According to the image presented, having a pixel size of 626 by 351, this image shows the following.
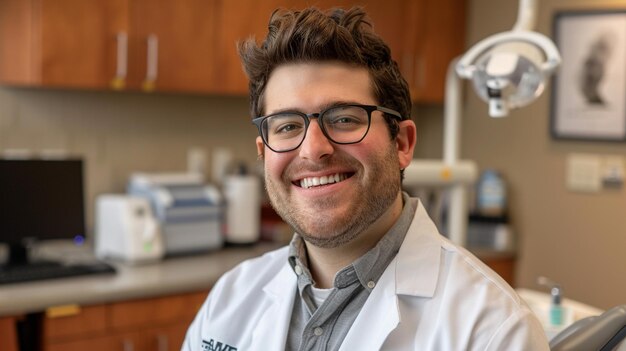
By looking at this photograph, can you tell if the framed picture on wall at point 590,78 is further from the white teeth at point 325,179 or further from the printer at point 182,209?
the white teeth at point 325,179

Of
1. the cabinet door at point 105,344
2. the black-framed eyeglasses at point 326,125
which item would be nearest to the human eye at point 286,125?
the black-framed eyeglasses at point 326,125

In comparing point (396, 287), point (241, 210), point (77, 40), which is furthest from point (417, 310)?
point (241, 210)

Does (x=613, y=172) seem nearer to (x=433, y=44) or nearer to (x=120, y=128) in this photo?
(x=433, y=44)

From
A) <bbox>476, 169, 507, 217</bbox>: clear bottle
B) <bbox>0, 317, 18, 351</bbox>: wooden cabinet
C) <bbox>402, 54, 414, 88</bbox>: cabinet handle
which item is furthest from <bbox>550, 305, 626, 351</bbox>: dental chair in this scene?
<bbox>402, 54, 414, 88</bbox>: cabinet handle

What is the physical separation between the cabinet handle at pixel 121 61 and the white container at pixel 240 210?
0.67 meters

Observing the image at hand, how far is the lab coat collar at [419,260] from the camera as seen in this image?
1321mm

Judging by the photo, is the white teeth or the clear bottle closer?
the white teeth

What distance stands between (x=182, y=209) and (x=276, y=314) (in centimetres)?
163

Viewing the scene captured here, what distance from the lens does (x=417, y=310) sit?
51.5 inches

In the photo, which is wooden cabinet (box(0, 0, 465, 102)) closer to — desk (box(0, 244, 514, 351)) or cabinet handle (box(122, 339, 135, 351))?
desk (box(0, 244, 514, 351))

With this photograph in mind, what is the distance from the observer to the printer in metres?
3.02

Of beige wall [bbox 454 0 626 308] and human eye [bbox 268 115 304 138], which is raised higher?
human eye [bbox 268 115 304 138]

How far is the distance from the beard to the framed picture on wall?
2.27 m

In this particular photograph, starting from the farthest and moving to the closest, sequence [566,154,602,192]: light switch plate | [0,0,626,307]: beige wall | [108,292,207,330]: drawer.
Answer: [566,154,602,192]: light switch plate, [0,0,626,307]: beige wall, [108,292,207,330]: drawer
